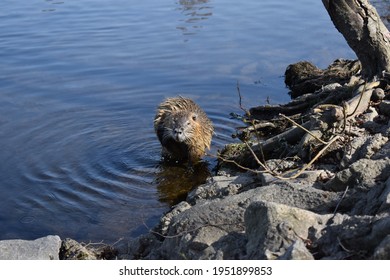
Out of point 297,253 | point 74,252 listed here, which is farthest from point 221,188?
point 297,253

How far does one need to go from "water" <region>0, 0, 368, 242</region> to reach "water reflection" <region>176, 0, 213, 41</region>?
1.2 inches

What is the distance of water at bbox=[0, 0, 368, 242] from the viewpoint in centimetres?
839

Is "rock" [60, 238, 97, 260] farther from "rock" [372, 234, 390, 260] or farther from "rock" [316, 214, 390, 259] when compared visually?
"rock" [372, 234, 390, 260]

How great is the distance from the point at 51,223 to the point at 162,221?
1.75m

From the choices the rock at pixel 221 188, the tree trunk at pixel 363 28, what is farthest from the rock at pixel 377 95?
the rock at pixel 221 188

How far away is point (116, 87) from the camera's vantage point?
12500 mm

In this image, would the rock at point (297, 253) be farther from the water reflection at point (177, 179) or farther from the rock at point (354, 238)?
the water reflection at point (177, 179)

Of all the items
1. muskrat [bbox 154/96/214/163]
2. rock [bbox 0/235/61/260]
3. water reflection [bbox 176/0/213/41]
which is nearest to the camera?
rock [bbox 0/235/61/260]

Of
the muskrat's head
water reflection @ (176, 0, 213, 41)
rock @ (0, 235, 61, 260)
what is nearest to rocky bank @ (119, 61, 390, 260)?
rock @ (0, 235, 61, 260)

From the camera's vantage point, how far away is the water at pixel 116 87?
27.5 feet

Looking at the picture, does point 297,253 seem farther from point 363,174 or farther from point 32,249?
point 32,249

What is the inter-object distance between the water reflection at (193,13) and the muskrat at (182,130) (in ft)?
20.6

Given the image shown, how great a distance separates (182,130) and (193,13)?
8.86 m

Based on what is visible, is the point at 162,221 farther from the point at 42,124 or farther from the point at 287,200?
the point at 42,124
